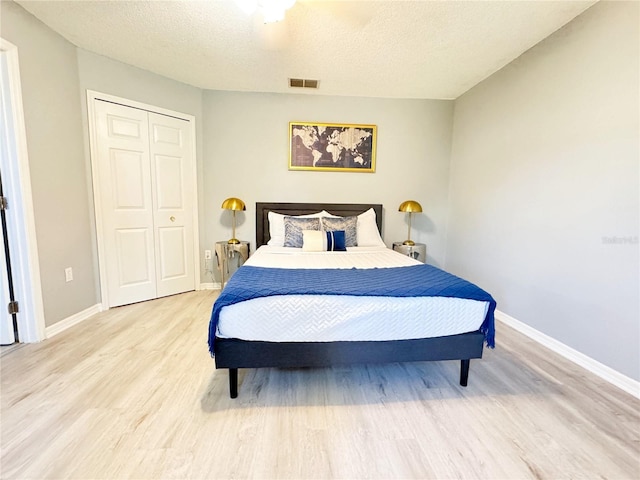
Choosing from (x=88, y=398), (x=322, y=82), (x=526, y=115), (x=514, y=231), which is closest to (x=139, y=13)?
(x=322, y=82)

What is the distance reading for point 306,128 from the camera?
365 cm

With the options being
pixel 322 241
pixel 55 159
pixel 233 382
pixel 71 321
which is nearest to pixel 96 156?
pixel 55 159

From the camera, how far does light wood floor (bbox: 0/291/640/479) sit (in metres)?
1.24

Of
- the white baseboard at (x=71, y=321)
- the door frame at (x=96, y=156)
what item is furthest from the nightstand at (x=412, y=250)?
the white baseboard at (x=71, y=321)

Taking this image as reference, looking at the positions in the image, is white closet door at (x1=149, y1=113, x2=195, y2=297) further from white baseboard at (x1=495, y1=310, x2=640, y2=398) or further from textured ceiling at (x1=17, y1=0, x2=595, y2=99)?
white baseboard at (x1=495, y1=310, x2=640, y2=398)

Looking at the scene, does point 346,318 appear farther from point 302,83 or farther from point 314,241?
point 302,83

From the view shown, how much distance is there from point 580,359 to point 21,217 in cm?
430

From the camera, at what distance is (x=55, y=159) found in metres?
2.45

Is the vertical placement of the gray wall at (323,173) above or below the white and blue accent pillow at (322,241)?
above

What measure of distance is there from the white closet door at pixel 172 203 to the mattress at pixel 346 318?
222cm

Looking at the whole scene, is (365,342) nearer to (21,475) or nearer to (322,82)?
(21,475)

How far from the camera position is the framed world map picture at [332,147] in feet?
12.0

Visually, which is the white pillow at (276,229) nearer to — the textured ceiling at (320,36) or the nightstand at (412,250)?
the nightstand at (412,250)

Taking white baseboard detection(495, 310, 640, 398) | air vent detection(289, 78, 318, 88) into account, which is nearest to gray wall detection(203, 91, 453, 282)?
air vent detection(289, 78, 318, 88)
